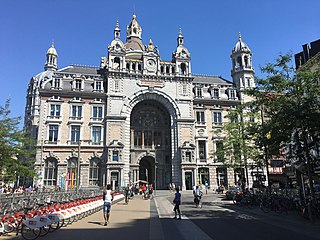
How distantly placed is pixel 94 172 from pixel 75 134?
7437mm

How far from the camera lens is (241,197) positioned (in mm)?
24156

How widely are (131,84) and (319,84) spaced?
3638 centimetres

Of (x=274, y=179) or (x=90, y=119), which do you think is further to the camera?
(x=274, y=179)

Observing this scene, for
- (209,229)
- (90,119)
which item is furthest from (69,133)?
(209,229)

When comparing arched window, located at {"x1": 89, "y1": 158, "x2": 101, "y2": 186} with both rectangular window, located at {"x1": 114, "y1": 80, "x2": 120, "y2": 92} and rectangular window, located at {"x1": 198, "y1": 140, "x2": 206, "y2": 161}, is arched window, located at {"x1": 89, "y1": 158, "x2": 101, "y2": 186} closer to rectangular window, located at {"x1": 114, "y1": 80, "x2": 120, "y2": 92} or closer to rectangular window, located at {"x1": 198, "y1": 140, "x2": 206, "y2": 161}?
rectangular window, located at {"x1": 114, "y1": 80, "x2": 120, "y2": 92}

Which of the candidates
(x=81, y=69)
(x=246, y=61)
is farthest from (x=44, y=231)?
(x=246, y=61)

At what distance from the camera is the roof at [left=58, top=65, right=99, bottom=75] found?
52688 mm

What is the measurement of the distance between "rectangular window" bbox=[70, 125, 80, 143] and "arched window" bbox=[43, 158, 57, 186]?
15.0ft

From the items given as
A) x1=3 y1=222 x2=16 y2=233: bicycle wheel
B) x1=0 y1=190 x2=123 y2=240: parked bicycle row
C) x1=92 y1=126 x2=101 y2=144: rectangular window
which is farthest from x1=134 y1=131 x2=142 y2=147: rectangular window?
x1=3 y1=222 x2=16 y2=233: bicycle wheel

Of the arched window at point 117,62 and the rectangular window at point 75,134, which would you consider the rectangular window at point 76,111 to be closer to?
the rectangular window at point 75,134

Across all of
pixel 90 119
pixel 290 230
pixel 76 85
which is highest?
pixel 76 85

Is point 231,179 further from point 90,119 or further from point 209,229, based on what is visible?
point 209,229

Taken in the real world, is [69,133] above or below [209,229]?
above

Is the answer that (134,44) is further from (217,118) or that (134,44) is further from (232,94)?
(217,118)
